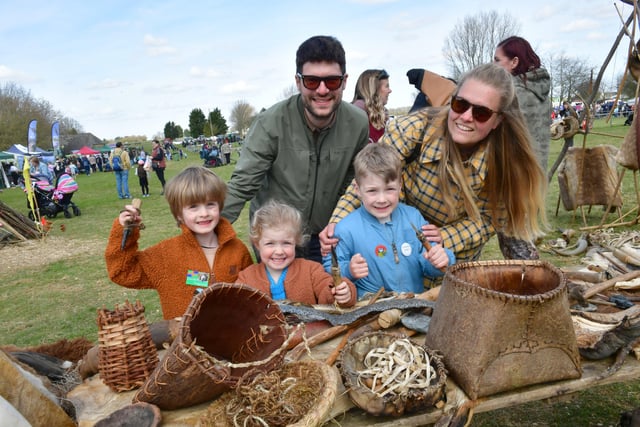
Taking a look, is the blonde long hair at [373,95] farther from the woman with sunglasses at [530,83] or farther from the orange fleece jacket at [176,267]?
the orange fleece jacket at [176,267]

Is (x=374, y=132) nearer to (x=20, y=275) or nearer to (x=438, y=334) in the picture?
(x=438, y=334)

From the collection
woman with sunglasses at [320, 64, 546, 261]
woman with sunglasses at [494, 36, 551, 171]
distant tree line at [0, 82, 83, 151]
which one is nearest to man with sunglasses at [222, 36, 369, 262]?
woman with sunglasses at [320, 64, 546, 261]

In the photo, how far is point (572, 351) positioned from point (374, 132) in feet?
11.5

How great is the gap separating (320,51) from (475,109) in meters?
0.89

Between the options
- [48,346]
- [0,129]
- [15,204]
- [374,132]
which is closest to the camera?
[48,346]

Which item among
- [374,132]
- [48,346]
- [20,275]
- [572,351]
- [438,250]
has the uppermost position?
[374,132]

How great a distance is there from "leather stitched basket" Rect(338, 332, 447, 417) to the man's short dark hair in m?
1.63

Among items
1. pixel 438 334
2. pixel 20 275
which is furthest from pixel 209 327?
pixel 20 275

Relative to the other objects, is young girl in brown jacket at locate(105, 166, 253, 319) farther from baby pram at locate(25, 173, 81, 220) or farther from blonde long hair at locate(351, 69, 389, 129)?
baby pram at locate(25, 173, 81, 220)

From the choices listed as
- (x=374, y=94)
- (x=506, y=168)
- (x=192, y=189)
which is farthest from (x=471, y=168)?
(x=374, y=94)

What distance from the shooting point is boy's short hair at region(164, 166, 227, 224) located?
237 cm

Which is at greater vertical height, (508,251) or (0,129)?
(0,129)

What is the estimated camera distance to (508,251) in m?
2.92

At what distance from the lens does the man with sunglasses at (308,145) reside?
2.62 m
